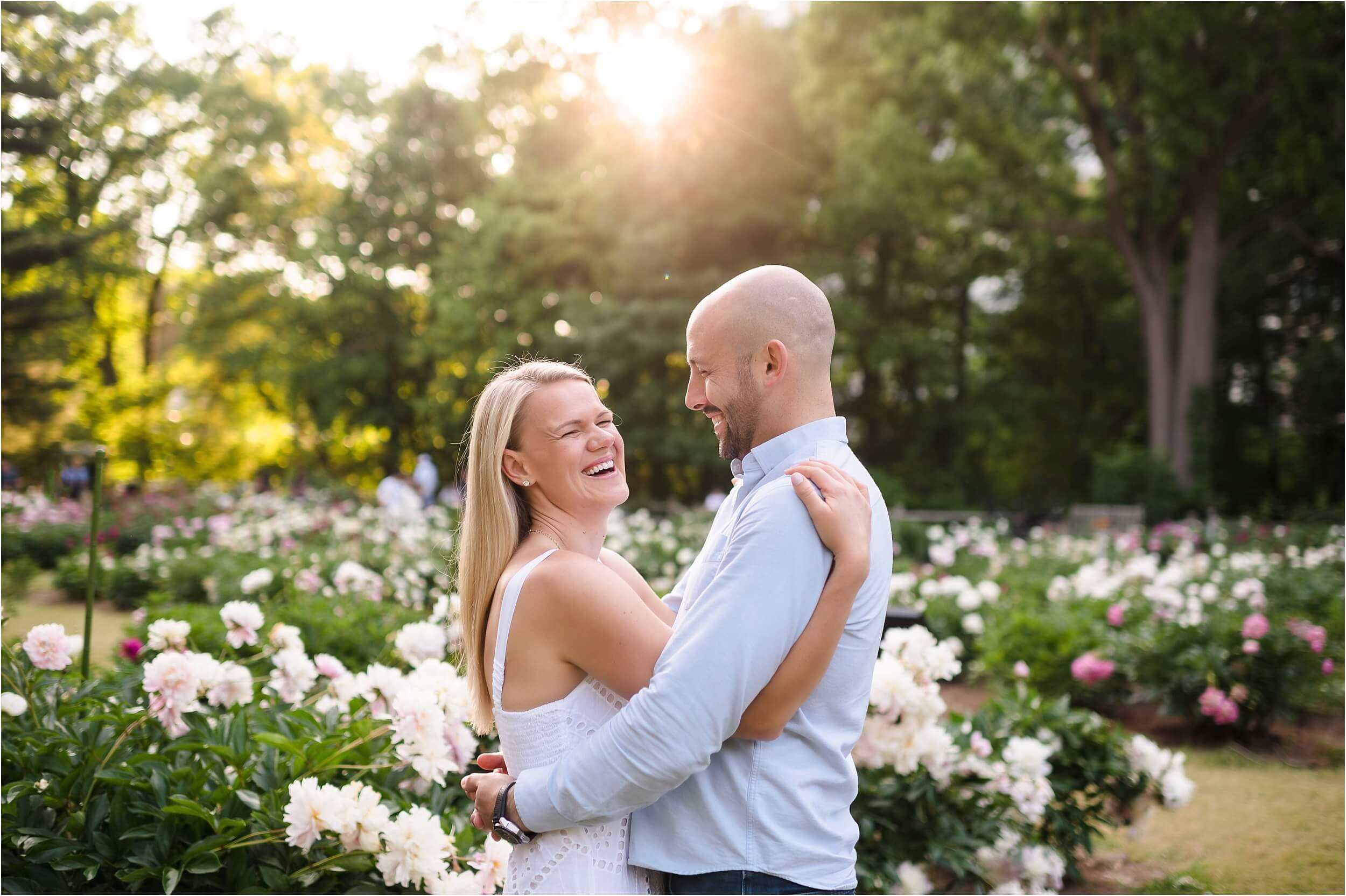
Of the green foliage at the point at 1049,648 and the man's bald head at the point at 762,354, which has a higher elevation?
the man's bald head at the point at 762,354

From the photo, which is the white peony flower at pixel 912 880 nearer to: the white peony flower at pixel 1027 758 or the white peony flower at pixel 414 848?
the white peony flower at pixel 1027 758

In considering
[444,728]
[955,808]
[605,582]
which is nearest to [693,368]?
[605,582]

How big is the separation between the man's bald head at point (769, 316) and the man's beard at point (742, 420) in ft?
0.31

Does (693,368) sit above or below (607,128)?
below

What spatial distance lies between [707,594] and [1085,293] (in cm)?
3434

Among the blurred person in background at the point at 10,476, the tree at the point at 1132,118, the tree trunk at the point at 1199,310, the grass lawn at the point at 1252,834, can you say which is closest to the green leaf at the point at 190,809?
the grass lawn at the point at 1252,834

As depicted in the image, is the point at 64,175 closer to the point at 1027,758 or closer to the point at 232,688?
the point at 232,688

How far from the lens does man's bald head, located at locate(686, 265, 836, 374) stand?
210cm

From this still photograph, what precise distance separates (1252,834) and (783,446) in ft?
17.6

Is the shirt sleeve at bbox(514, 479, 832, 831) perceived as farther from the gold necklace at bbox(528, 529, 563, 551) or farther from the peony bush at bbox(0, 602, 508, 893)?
the peony bush at bbox(0, 602, 508, 893)

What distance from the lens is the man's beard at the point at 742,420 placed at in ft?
7.05

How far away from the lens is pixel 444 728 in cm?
306

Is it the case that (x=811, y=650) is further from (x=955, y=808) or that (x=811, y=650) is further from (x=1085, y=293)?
(x=1085, y=293)

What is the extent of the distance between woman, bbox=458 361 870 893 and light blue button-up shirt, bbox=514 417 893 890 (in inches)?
2.4
